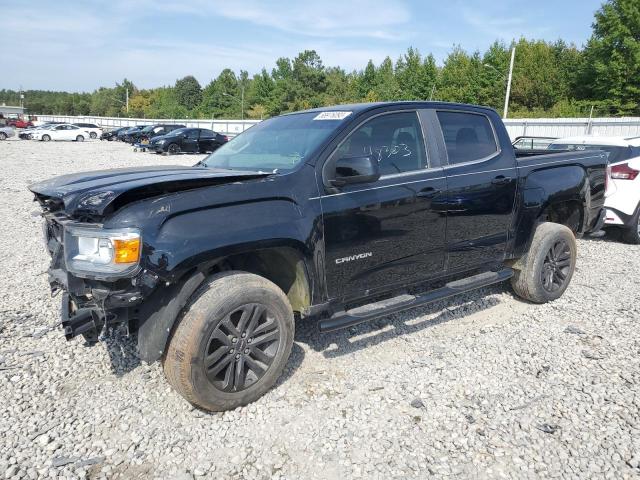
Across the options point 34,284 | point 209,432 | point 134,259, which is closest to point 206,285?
point 134,259

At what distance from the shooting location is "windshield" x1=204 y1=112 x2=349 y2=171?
3.67 metres

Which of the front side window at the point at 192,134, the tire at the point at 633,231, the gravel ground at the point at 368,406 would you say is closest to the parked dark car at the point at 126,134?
the front side window at the point at 192,134

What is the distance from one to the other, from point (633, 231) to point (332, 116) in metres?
6.00

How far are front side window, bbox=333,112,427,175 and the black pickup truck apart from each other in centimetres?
1

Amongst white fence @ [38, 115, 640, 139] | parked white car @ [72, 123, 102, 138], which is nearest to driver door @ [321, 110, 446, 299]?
white fence @ [38, 115, 640, 139]

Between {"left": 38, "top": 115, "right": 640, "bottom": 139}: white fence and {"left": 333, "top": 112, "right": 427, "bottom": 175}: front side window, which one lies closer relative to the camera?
{"left": 333, "top": 112, "right": 427, "bottom": 175}: front side window

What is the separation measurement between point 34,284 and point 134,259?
3.51 m

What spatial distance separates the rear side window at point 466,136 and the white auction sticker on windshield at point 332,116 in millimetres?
995

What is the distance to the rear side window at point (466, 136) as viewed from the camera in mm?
4340

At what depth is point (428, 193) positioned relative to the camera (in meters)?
3.97

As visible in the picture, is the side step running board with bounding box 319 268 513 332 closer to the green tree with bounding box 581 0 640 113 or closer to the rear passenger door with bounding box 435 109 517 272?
the rear passenger door with bounding box 435 109 517 272

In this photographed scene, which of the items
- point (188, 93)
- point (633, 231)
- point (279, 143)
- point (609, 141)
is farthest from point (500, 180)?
point (188, 93)

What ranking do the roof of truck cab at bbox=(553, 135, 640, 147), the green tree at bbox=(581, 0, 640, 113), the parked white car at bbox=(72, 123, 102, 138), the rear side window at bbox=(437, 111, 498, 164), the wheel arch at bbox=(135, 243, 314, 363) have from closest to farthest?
the wheel arch at bbox=(135, 243, 314, 363) → the rear side window at bbox=(437, 111, 498, 164) → the roof of truck cab at bbox=(553, 135, 640, 147) → the parked white car at bbox=(72, 123, 102, 138) → the green tree at bbox=(581, 0, 640, 113)

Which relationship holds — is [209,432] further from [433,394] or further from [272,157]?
[272,157]
